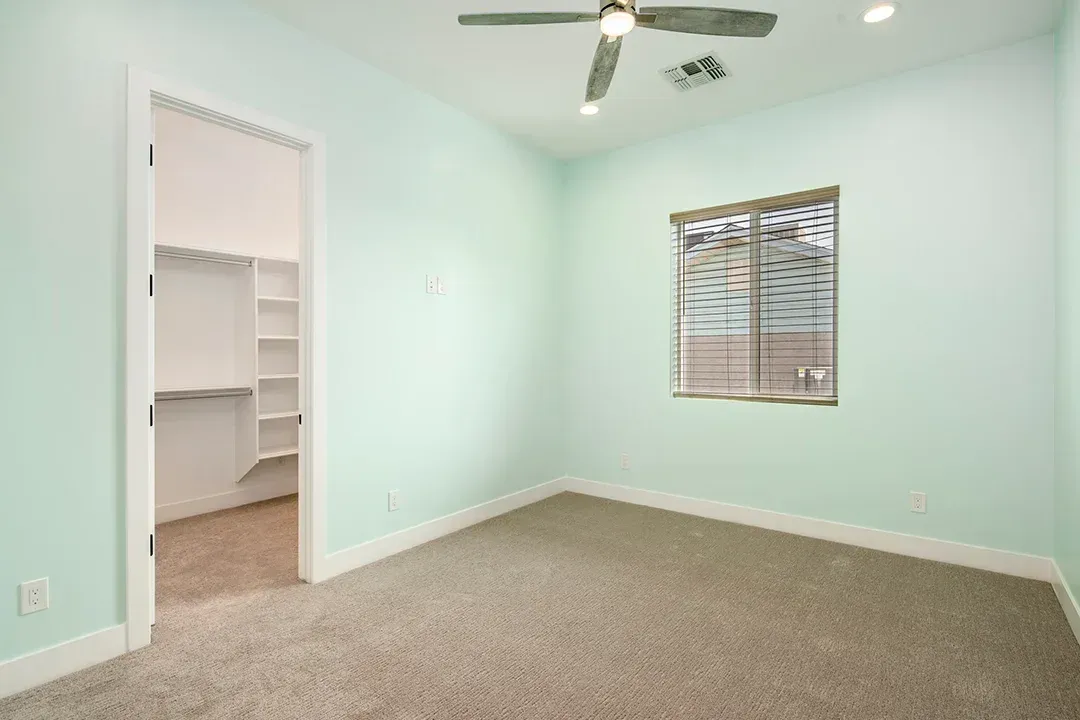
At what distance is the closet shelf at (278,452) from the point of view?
4.27m

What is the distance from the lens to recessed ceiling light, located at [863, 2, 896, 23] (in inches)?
101

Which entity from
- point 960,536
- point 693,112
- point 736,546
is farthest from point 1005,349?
point 693,112

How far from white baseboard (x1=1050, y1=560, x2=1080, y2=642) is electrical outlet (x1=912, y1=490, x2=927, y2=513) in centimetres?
57

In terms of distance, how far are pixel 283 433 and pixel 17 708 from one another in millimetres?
2824

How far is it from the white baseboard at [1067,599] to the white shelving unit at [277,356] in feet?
15.3

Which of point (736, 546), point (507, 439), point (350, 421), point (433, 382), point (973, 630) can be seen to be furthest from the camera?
point (507, 439)

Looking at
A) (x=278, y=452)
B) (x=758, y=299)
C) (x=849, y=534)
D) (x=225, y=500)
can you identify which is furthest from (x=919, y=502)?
(x=225, y=500)

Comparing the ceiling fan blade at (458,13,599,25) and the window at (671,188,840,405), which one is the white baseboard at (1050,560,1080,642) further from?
the ceiling fan blade at (458,13,599,25)

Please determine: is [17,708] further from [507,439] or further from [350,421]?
[507,439]

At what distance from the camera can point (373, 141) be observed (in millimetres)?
3184

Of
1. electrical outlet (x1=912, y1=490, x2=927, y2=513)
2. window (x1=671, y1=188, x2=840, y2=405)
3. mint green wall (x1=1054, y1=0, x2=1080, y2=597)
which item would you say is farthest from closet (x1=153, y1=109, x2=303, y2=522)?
mint green wall (x1=1054, y1=0, x2=1080, y2=597)

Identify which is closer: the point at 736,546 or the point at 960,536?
the point at 960,536

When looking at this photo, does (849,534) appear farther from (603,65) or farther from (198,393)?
(198,393)

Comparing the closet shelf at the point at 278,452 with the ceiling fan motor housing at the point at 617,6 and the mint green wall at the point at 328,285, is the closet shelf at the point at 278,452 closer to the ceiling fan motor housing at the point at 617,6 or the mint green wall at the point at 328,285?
the mint green wall at the point at 328,285
